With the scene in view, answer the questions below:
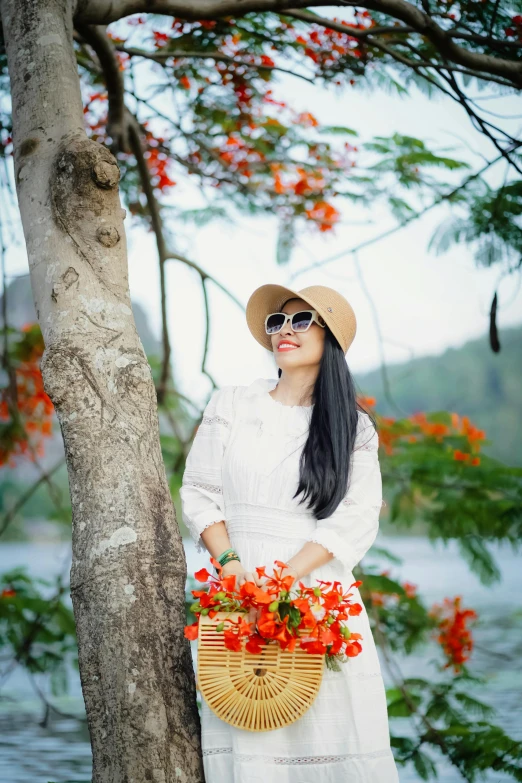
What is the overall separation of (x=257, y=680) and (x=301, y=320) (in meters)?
0.97

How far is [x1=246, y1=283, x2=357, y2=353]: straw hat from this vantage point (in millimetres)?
2338

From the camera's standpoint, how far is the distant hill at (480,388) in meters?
50.2

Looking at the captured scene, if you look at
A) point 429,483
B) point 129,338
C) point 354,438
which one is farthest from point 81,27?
point 429,483

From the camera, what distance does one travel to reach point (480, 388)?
175 feet

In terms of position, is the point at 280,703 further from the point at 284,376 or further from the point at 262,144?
the point at 262,144

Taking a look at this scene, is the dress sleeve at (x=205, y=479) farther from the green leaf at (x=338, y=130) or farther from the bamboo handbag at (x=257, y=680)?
the green leaf at (x=338, y=130)

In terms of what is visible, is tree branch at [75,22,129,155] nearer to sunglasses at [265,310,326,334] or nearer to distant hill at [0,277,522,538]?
sunglasses at [265,310,326,334]

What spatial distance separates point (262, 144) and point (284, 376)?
9.47ft

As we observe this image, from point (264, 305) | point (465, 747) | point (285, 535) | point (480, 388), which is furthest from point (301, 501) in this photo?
point (480, 388)

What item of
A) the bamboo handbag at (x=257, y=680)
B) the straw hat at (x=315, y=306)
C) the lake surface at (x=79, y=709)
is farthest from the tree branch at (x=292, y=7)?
the bamboo handbag at (x=257, y=680)

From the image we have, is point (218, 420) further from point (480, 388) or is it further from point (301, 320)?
point (480, 388)

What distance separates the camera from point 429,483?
429 cm

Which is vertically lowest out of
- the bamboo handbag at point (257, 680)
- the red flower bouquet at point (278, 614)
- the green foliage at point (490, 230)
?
the bamboo handbag at point (257, 680)

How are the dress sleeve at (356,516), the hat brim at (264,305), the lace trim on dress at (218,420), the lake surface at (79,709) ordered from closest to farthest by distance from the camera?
the dress sleeve at (356,516) < the lace trim on dress at (218,420) < the hat brim at (264,305) < the lake surface at (79,709)
